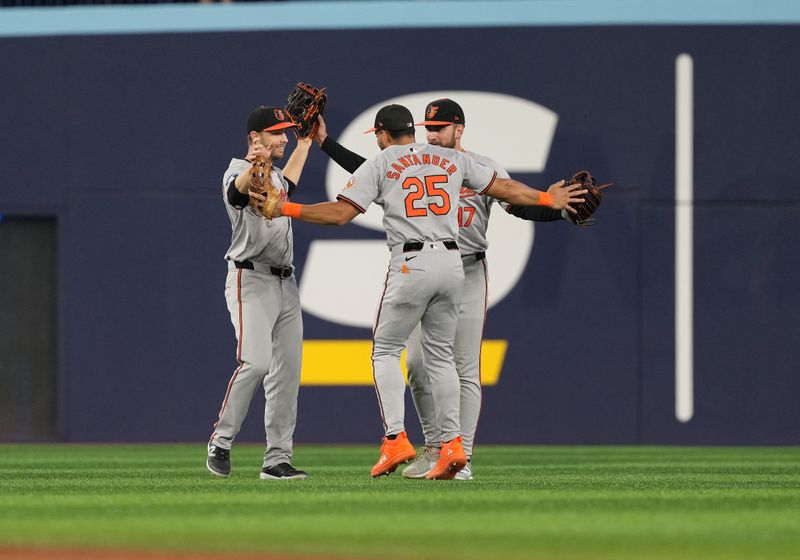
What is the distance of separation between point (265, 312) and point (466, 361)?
113 centimetres

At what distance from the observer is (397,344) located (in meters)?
7.08

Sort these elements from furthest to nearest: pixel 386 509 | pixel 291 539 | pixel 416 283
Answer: pixel 416 283
pixel 386 509
pixel 291 539

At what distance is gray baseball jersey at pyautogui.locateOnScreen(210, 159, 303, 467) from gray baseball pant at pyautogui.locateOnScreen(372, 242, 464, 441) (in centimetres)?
61

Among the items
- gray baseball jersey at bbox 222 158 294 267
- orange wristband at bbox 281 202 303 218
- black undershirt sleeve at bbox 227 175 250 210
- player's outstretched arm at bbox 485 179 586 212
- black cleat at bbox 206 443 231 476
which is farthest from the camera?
black cleat at bbox 206 443 231 476

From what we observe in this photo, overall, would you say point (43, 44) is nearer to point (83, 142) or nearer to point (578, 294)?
point (83, 142)

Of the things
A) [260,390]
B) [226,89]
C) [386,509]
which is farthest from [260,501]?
[226,89]

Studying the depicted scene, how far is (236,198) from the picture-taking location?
707 cm

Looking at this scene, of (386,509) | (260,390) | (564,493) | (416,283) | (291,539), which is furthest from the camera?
(260,390)

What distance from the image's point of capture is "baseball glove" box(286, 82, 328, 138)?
7539mm

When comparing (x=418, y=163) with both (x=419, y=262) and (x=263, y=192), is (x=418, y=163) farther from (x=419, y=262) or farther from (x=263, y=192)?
(x=263, y=192)

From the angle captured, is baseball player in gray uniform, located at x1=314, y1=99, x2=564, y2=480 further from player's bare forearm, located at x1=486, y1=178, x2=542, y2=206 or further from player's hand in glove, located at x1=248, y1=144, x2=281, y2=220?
player's hand in glove, located at x1=248, y1=144, x2=281, y2=220

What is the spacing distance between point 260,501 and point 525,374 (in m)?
6.09

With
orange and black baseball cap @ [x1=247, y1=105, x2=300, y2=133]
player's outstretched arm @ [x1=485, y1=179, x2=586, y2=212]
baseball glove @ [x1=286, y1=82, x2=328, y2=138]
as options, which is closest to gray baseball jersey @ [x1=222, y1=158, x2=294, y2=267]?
orange and black baseball cap @ [x1=247, y1=105, x2=300, y2=133]

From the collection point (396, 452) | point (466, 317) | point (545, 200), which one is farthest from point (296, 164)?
point (396, 452)
